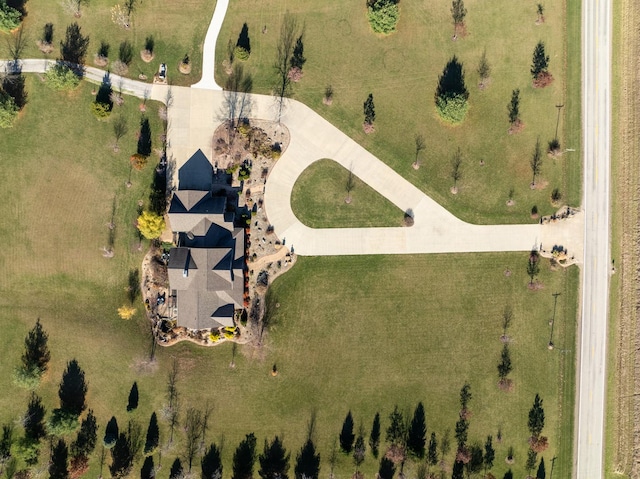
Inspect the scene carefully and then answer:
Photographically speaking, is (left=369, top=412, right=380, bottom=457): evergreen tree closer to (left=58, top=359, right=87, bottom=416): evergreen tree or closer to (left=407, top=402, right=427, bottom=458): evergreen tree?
(left=407, top=402, right=427, bottom=458): evergreen tree

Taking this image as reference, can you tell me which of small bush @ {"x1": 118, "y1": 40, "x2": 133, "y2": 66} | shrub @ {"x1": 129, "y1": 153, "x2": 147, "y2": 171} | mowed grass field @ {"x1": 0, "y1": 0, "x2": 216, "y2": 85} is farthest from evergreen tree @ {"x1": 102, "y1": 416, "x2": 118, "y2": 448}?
small bush @ {"x1": 118, "y1": 40, "x2": 133, "y2": 66}

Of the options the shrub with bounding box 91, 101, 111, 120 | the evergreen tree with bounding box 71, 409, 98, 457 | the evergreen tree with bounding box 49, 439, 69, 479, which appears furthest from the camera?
the evergreen tree with bounding box 71, 409, 98, 457

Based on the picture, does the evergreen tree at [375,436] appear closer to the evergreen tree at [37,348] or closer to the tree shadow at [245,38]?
the evergreen tree at [37,348]

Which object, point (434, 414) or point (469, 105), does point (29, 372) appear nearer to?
point (434, 414)

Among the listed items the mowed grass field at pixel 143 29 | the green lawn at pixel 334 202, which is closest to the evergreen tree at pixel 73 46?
the mowed grass field at pixel 143 29

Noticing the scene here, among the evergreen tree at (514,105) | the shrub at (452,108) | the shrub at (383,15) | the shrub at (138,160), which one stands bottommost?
the shrub at (138,160)

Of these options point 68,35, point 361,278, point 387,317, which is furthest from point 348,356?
point 68,35

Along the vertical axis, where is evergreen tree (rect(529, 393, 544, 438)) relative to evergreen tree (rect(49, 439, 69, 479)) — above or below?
above
